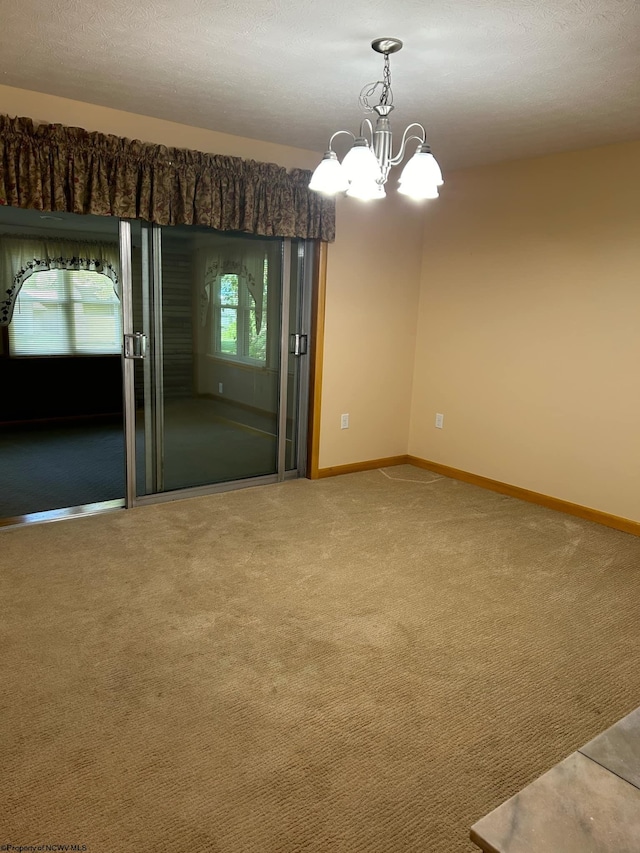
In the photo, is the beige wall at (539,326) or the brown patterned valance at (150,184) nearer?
the brown patterned valance at (150,184)

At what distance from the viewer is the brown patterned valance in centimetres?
330

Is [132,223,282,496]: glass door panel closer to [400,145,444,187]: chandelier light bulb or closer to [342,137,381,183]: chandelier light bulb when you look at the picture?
[342,137,381,183]: chandelier light bulb

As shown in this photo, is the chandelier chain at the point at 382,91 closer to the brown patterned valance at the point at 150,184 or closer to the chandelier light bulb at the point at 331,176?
the chandelier light bulb at the point at 331,176

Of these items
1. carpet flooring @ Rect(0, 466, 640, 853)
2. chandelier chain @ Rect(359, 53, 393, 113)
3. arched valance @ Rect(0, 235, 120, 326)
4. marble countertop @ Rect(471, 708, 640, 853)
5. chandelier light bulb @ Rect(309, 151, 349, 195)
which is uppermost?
chandelier chain @ Rect(359, 53, 393, 113)

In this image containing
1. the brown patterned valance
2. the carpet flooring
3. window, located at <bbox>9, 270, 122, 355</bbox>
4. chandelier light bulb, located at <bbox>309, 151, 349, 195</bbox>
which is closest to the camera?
the carpet flooring

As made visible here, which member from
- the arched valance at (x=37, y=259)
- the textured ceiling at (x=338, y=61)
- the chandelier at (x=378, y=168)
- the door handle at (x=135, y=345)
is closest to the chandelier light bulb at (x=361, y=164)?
the chandelier at (x=378, y=168)

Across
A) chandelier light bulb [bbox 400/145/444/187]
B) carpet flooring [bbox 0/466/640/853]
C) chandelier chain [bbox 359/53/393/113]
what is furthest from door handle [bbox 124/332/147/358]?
chandelier light bulb [bbox 400/145/444/187]

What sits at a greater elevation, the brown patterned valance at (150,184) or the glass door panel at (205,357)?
the brown patterned valance at (150,184)

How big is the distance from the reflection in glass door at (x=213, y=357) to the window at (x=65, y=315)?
1.34m

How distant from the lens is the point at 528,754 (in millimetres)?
1999

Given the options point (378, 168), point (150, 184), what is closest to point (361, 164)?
point (378, 168)

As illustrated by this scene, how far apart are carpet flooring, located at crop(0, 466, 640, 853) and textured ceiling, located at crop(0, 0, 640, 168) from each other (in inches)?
96.4

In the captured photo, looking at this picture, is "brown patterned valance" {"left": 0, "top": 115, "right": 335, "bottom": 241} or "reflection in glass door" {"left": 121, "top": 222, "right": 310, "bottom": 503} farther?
"reflection in glass door" {"left": 121, "top": 222, "right": 310, "bottom": 503}

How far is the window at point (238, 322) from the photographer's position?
4355 millimetres
